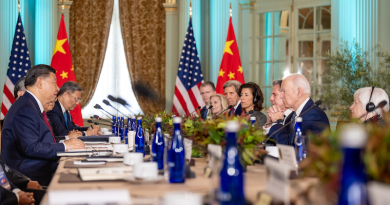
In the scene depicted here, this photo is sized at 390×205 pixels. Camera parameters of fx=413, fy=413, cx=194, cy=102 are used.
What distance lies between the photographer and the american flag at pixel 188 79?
279 inches

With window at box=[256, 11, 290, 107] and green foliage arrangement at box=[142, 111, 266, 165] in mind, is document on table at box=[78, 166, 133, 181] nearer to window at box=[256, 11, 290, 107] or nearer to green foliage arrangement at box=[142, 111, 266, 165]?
green foliage arrangement at box=[142, 111, 266, 165]

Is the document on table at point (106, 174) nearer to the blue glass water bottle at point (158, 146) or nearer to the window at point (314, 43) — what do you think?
the blue glass water bottle at point (158, 146)

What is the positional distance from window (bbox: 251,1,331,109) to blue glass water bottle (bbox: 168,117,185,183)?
193 inches

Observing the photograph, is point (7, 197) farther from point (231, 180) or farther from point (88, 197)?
point (231, 180)

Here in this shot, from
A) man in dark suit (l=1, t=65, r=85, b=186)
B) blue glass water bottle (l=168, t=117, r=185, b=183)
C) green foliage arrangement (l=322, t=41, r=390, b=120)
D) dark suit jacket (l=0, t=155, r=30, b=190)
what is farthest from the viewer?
green foliage arrangement (l=322, t=41, r=390, b=120)

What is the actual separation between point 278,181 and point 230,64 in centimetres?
578

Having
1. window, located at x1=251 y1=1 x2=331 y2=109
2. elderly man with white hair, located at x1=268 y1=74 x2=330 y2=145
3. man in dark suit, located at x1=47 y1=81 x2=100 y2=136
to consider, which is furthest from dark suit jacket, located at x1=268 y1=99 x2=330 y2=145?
window, located at x1=251 y1=1 x2=331 y2=109

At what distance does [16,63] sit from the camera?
6.64m

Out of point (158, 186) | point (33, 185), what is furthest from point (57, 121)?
point (158, 186)

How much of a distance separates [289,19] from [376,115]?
14.9ft

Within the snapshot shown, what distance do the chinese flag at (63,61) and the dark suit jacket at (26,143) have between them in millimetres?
4189

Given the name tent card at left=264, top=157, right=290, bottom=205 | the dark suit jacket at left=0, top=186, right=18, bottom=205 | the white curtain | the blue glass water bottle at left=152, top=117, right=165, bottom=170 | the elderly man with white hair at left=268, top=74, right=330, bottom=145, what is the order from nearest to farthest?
1. the name tent card at left=264, top=157, right=290, bottom=205
2. the blue glass water bottle at left=152, top=117, right=165, bottom=170
3. the dark suit jacket at left=0, top=186, right=18, bottom=205
4. the elderly man with white hair at left=268, top=74, right=330, bottom=145
5. the white curtain

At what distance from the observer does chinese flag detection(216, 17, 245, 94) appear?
671cm

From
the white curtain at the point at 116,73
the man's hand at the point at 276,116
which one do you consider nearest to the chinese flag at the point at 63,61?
the white curtain at the point at 116,73
